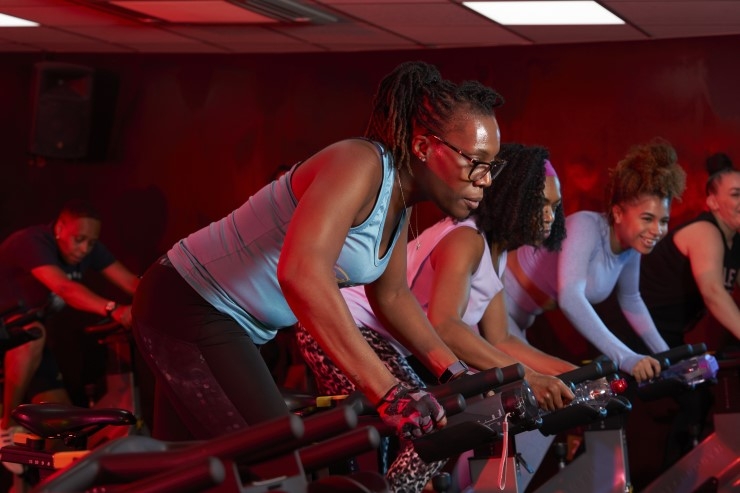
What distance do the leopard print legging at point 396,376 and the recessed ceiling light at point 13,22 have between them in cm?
330

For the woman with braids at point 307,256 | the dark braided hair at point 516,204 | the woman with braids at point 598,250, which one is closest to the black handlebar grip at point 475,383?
the woman with braids at point 307,256

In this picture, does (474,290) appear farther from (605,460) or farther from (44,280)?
(44,280)

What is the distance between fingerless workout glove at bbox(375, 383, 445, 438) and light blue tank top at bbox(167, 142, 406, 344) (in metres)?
0.42

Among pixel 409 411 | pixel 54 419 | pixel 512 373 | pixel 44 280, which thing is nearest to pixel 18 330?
pixel 44 280

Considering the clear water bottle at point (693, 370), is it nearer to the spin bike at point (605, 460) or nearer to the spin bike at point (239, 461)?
the spin bike at point (605, 460)

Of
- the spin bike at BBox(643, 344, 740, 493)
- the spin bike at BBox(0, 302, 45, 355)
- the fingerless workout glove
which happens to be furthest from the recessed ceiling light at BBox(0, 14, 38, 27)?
the fingerless workout glove

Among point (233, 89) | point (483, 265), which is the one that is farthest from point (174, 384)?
point (233, 89)

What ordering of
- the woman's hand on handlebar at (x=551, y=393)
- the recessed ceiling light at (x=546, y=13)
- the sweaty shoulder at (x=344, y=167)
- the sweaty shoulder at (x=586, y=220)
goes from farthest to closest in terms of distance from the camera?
the recessed ceiling light at (x=546, y=13), the sweaty shoulder at (x=586, y=220), the woman's hand on handlebar at (x=551, y=393), the sweaty shoulder at (x=344, y=167)

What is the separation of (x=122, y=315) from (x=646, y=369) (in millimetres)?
2789

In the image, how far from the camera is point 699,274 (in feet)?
18.0

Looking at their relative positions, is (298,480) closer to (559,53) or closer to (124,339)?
(124,339)

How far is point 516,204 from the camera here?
13.6 feet

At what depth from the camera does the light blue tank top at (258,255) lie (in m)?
2.56

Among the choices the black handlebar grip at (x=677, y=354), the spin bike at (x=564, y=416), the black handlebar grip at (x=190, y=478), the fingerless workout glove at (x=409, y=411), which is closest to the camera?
the black handlebar grip at (x=190, y=478)
